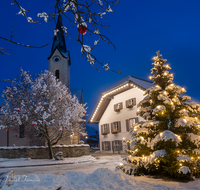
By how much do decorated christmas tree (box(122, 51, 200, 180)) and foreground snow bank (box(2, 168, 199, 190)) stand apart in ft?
3.29

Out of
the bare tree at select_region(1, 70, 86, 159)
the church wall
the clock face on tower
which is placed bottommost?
the bare tree at select_region(1, 70, 86, 159)

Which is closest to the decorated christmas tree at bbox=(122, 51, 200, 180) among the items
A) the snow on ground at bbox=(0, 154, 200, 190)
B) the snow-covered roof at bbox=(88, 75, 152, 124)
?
the snow on ground at bbox=(0, 154, 200, 190)

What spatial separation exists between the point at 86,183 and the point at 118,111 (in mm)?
17947

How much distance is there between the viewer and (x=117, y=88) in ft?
73.0

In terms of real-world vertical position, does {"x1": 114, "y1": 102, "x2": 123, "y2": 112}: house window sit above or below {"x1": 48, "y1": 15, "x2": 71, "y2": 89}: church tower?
below

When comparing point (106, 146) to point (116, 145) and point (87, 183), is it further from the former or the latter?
point (87, 183)

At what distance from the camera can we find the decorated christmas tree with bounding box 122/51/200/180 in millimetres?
6855

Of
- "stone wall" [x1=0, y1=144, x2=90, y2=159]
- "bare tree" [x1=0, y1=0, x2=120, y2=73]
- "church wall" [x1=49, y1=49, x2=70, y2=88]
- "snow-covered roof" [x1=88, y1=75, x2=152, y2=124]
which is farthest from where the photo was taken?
"church wall" [x1=49, y1=49, x2=70, y2=88]

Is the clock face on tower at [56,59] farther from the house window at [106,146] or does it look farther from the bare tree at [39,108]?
the house window at [106,146]

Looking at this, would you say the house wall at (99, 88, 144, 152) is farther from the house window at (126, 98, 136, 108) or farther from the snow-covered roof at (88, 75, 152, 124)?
A: the snow-covered roof at (88, 75, 152, 124)

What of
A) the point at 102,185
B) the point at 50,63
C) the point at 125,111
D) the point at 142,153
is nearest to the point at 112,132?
the point at 125,111

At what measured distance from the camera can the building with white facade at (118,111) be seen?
2083cm

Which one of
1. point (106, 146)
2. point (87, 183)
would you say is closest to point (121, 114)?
point (106, 146)

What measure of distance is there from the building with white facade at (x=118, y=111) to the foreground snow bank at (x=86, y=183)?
13.8 m
